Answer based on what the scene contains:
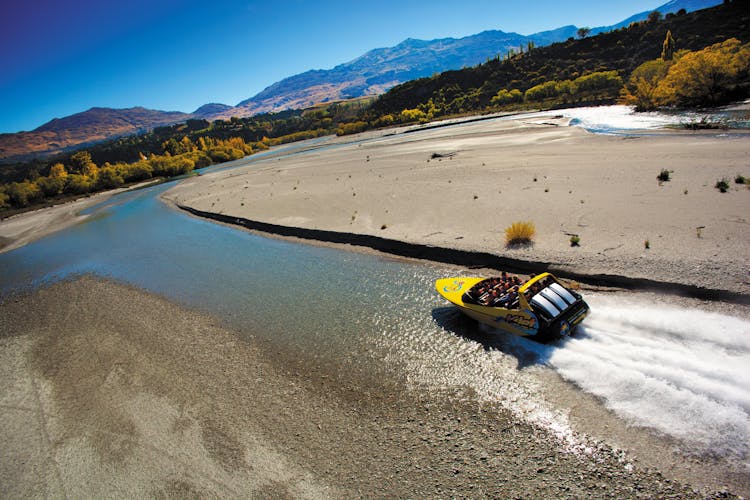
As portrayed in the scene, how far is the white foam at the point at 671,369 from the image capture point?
6855mm

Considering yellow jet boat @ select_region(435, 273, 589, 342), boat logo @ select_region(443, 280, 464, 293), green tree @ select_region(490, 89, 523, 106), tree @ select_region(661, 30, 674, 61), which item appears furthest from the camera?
green tree @ select_region(490, 89, 523, 106)

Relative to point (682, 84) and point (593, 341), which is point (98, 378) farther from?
point (682, 84)

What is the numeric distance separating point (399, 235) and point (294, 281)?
19.5 feet

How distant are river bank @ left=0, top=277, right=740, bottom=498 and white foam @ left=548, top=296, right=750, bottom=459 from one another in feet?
4.57

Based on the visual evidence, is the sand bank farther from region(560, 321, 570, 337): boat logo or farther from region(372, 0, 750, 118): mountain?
region(372, 0, 750, 118): mountain

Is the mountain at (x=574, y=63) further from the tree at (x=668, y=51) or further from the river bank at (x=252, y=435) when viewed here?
the river bank at (x=252, y=435)

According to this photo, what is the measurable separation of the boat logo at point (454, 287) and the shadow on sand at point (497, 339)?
33.0 inches

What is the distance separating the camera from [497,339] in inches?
420

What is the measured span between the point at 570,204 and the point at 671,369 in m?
12.0

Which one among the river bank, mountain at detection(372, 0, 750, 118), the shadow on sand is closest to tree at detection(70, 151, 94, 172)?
mountain at detection(372, 0, 750, 118)

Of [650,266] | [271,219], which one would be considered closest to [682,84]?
[650,266]

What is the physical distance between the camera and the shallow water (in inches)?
292

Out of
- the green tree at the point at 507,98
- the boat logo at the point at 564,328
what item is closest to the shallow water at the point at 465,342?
the boat logo at the point at 564,328

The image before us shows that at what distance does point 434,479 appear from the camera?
7.03 m
